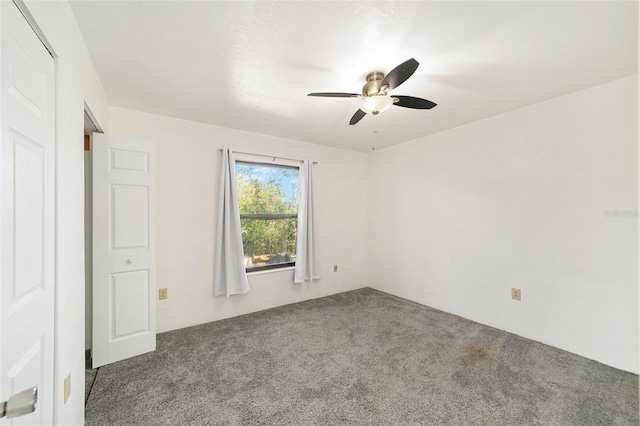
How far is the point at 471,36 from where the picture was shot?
1.59 metres

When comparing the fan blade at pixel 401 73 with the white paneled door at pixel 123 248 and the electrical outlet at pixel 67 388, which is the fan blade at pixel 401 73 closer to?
the white paneled door at pixel 123 248

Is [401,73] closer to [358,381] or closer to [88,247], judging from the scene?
[358,381]

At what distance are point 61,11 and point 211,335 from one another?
269cm

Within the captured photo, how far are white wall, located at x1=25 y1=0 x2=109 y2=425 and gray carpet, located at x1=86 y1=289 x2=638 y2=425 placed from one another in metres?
0.53

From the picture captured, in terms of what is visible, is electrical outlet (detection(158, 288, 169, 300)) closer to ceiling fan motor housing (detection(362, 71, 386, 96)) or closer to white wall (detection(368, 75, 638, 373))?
ceiling fan motor housing (detection(362, 71, 386, 96))

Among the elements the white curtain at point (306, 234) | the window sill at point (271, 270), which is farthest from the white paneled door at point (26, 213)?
the white curtain at point (306, 234)

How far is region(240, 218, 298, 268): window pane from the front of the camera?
3.47 m

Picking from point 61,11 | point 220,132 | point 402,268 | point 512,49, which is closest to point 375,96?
point 512,49

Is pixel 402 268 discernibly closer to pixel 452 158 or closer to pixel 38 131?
pixel 452 158

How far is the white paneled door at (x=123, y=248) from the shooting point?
2.19 metres

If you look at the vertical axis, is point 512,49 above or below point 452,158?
above

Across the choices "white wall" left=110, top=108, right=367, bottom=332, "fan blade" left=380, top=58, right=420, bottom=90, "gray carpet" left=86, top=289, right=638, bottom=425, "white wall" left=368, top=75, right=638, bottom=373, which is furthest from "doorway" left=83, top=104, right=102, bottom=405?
"white wall" left=368, top=75, right=638, bottom=373

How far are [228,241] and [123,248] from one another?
1.03 meters

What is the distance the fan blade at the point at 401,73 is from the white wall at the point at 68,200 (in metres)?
1.65
